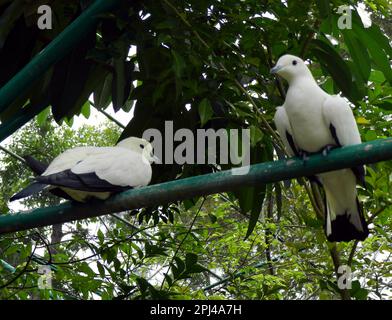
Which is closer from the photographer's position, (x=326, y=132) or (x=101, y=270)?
(x=326, y=132)

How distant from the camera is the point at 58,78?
8.11 feet

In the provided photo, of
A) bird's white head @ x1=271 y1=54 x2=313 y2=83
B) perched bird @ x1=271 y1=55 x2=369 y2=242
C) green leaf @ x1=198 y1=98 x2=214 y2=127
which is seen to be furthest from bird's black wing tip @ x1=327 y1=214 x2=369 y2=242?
green leaf @ x1=198 y1=98 x2=214 y2=127

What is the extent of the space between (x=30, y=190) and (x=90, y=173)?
139 mm

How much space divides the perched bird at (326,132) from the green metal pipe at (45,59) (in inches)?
21.0

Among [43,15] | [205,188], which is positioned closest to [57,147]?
[43,15]

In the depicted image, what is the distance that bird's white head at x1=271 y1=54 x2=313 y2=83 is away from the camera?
181 cm

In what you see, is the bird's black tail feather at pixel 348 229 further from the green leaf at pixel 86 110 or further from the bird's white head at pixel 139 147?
the green leaf at pixel 86 110

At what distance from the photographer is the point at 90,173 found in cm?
171
